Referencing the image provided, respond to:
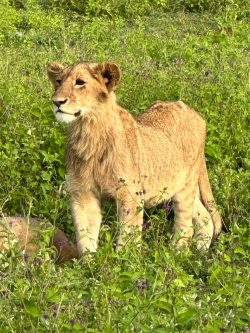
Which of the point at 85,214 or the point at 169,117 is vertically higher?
the point at 169,117

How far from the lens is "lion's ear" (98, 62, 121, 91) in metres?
6.79

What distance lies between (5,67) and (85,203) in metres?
3.55

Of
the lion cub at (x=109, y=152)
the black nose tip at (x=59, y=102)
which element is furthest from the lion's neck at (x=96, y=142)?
the black nose tip at (x=59, y=102)

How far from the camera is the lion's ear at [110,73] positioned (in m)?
6.79

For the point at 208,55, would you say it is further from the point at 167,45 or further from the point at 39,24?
the point at 39,24

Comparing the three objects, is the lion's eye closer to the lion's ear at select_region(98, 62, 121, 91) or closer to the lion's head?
the lion's head

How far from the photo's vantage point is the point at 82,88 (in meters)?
6.73

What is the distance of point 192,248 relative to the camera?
7160 mm

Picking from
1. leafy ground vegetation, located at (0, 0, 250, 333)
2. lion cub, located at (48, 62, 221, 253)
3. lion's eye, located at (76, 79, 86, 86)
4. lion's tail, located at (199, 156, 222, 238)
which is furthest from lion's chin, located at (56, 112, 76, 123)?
lion's tail, located at (199, 156, 222, 238)

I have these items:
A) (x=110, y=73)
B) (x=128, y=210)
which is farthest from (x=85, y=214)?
(x=110, y=73)

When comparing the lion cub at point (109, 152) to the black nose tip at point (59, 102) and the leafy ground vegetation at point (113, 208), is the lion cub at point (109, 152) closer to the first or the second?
the black nose tip at point (59, 102)

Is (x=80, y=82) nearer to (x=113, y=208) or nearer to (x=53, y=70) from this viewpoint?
(x=53, y=70)

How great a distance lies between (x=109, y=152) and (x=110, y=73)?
0.53m

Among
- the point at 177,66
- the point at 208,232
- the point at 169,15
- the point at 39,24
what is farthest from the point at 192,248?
the point at 169,15
